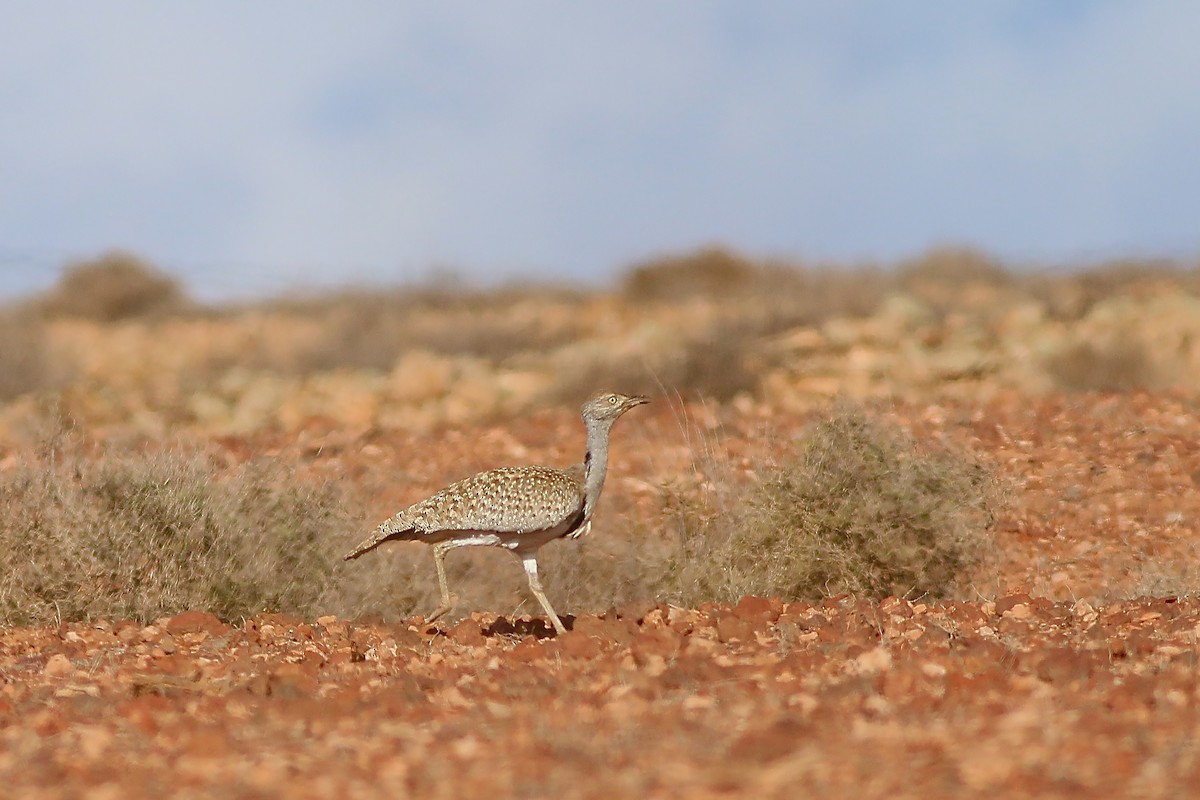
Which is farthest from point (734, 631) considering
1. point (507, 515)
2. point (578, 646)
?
point (507, 515)

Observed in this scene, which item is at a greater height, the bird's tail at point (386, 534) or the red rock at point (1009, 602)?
the bird's tail at point (386, 534)

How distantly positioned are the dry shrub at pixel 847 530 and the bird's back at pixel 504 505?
1.59m

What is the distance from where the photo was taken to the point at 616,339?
75.5 ft

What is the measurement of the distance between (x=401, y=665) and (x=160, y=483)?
2.61 meters

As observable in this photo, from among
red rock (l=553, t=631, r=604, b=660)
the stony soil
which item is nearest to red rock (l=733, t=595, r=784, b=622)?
the stony soil

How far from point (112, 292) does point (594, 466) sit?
30.2 metres

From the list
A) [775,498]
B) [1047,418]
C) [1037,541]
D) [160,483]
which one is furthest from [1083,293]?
[160,483]

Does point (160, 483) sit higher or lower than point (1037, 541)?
higher

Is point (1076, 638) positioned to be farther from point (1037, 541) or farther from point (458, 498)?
point (1037, 541)

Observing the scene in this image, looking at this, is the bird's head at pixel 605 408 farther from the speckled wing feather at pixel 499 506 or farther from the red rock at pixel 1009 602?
the red rock at pixel 1009 602

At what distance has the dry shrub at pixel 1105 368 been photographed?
16328mm

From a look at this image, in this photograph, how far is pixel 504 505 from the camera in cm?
708

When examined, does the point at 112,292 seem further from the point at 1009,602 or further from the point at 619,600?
the point at 1009,602

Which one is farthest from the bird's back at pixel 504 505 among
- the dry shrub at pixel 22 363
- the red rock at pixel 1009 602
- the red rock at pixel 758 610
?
the dry shrub at pixel 22 363
